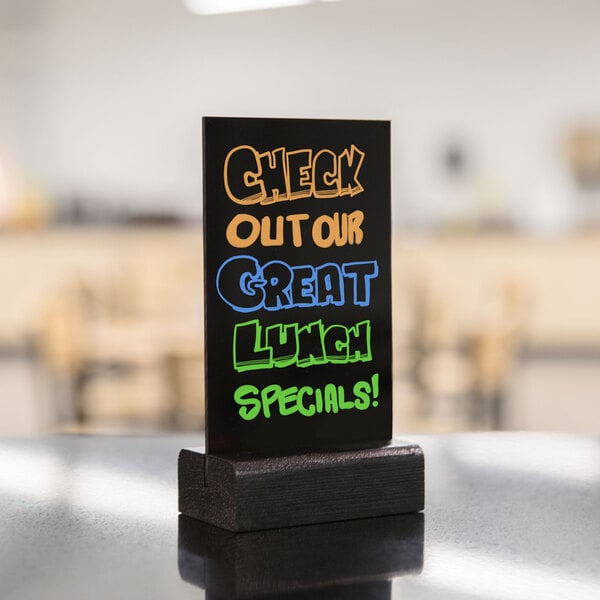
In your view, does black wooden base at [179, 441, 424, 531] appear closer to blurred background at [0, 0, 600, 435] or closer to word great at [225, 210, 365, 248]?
word great at [225, 210, 365, 248]

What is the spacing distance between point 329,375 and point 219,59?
805 centimetres

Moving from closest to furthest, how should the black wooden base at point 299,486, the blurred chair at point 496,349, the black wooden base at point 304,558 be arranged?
the black wooden base at point 304,558 < the black wooden base at point 299,486 < the blurred chair at point 496,349

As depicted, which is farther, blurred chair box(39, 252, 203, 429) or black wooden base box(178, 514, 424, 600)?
blurred chair box(39, 252, 203, 429)

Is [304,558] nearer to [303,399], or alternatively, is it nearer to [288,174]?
[303,399]

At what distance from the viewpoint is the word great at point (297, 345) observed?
97cm

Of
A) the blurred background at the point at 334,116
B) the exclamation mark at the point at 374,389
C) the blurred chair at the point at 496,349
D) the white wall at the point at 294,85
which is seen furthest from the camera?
the white wall at the point at 294,85

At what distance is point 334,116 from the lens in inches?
342

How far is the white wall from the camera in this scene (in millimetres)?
8414

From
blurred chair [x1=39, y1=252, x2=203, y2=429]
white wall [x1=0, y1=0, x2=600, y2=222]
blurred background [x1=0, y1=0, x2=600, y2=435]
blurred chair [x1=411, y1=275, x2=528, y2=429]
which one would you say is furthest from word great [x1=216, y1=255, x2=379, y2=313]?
white wall [x1=0, y1=0, x2=600, y2=222]

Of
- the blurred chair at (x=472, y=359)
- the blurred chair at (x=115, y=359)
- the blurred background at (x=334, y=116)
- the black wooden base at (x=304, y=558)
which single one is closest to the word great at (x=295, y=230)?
the black wooden base at (x=304, y=558)

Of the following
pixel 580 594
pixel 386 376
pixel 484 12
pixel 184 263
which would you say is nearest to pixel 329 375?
pixel 386 376

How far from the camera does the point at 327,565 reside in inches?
32.5

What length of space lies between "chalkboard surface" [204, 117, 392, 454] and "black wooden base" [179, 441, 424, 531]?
32 millimetres

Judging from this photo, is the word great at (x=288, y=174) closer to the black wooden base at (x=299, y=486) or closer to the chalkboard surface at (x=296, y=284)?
the chalkboard surface at (x=296, y=284)
